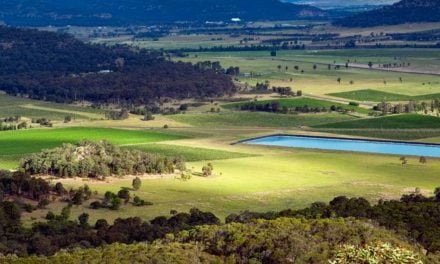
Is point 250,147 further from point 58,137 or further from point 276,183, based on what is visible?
point 276,183

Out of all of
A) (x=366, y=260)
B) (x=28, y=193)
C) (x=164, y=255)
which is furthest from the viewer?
(x=28, y=193)

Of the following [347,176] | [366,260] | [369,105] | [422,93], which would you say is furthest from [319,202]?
[422,93]

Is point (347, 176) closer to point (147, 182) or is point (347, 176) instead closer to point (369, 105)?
point (147, 182)

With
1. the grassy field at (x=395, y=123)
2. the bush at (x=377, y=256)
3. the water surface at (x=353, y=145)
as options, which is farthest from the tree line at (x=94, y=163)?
the bush at (x=377, y=256)

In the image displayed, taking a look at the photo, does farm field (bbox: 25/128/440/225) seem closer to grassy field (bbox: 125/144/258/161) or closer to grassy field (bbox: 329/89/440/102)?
grassy field (bbox: 125/144/258/161)

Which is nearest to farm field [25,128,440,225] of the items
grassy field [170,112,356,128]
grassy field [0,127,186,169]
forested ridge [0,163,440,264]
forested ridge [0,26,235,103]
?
forested ridge [0,163,440,264]

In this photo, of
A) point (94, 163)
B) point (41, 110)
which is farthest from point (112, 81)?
point (94, 163)

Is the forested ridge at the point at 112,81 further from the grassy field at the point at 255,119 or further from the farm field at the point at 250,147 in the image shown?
the grassy field at the point at 255,119
